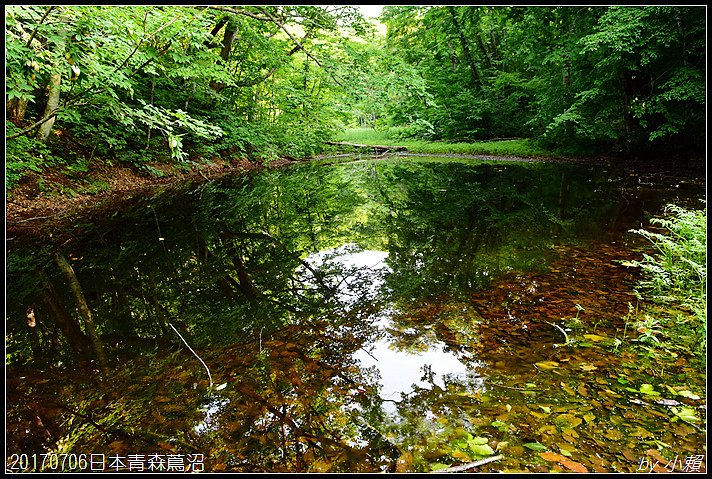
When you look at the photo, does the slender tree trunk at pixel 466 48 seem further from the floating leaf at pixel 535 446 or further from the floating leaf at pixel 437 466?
the floating leaf at pixel 437 466

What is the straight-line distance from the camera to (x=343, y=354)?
3166mm

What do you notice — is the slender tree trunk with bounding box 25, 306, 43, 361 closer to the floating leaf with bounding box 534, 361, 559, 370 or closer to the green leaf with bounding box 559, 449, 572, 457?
the green leaf with bounding box 559, 449, 572, 457

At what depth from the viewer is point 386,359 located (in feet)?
10.2

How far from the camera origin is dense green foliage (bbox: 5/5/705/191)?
6.03 m

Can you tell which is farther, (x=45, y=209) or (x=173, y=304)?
(x=45, y=209)

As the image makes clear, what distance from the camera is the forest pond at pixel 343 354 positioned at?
216cm

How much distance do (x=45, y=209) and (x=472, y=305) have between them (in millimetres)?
8440

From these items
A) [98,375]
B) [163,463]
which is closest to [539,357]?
[163,463]

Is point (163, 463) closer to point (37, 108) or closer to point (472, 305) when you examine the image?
point (472, 305)

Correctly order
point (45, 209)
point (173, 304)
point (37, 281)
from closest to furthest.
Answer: point (173, 304) < point (37, 281) < point (45, 209)

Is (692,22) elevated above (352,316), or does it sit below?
above

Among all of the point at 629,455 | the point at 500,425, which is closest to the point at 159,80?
the point at 500,425

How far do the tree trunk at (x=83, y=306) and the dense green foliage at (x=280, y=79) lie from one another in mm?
2089

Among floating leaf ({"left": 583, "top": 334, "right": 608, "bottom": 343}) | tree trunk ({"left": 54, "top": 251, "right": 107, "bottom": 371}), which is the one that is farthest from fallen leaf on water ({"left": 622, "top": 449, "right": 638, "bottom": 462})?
tree trunk ({"left": 54, "top": 251, "right": 107, "bottom": 371})
